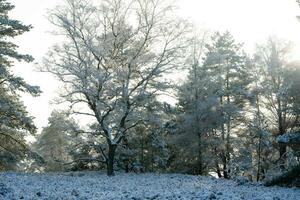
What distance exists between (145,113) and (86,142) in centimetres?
513

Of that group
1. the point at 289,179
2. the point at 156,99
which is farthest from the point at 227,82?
the point at 289,179

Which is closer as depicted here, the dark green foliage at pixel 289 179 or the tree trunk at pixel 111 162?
the dark green foliage at pixel 289 179

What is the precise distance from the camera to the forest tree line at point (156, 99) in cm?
3184

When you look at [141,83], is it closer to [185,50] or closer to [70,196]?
[185,50]

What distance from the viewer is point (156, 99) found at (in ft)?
130

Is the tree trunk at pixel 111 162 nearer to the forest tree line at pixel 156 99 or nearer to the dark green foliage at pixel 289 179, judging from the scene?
the forest tree line at pixel 156 99

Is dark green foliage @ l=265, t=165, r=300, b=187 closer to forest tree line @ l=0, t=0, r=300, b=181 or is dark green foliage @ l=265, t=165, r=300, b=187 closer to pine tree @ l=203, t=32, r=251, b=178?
forest tree line @ l=0, t=0, r=300, b=181

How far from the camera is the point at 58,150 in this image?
6425 centimetres

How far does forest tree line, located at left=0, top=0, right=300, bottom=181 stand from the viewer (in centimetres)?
3184

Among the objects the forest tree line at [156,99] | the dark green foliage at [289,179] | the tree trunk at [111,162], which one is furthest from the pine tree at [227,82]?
the dark green foliage at [289,179]

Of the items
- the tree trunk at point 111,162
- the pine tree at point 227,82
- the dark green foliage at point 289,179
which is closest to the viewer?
the dark green foliage at point 289,179

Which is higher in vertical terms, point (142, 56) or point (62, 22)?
point (62, 22)

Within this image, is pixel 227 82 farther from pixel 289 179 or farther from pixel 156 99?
pixel 289 179

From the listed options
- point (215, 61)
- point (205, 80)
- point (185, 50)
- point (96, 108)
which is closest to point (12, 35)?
point (96, 108)
